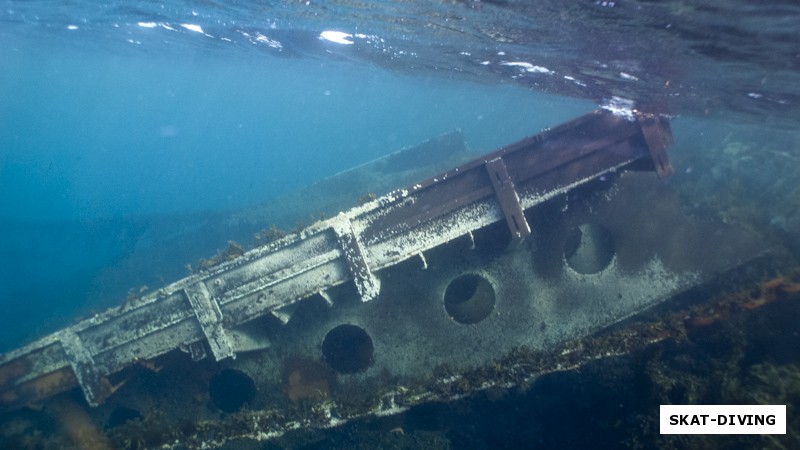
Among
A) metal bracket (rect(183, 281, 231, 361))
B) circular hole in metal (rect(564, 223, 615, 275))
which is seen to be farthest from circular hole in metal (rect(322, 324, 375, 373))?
circular hole in metal (rect(564, 223, 615, 275))

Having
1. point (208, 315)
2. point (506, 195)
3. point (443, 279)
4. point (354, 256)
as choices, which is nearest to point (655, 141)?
point (506, 195)

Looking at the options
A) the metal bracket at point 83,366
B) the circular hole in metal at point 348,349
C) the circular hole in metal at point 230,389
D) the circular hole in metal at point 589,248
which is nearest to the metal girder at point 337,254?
the metal bracket at point 83,366

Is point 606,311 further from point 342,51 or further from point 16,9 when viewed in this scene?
point 16,9

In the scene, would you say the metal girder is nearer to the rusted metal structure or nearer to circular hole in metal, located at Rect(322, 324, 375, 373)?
the rusted metal structure

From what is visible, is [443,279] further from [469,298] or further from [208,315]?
[208,315]

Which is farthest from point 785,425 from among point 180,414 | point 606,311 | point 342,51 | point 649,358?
point 342,51

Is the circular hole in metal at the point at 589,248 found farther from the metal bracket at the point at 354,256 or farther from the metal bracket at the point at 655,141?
the metal bracket at the point at 354,256
